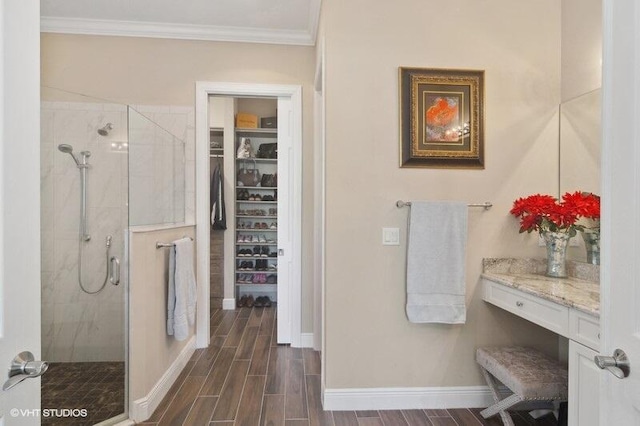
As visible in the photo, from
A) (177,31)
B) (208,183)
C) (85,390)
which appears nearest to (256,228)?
(208,183)

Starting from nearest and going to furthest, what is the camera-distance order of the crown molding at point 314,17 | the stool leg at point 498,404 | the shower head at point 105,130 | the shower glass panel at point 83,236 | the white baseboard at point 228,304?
the stool leg at point 498,404 < the shower glass panel at point 83,236 < the shower head at point 105,130 < the crown molding at point 314,17 < the white baseboard at point 228,304

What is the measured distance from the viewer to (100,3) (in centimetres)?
264

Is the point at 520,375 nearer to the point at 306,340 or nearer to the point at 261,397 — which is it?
the point at 261,397

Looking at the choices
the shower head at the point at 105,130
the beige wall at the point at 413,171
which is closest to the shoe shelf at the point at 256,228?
the shower head at the point at 105,130

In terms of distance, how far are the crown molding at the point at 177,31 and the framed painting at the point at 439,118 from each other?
127 centimetres

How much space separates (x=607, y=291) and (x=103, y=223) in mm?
2823

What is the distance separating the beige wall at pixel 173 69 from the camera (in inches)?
112

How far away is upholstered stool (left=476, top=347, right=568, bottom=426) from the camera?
159 centimetres

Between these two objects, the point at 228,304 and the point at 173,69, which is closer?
the point at 173,69

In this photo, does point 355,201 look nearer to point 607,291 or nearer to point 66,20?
point 607,291

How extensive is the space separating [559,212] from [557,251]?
0.26m

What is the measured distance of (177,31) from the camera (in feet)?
9.46

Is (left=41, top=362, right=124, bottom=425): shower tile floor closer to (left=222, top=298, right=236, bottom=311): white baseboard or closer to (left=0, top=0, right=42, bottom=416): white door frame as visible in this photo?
(left=0, top=0, right=42, bottom=416): white door frame

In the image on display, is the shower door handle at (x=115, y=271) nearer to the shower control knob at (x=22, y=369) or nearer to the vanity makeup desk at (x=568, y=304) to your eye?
the shower control knob at (x=22, y=369)
